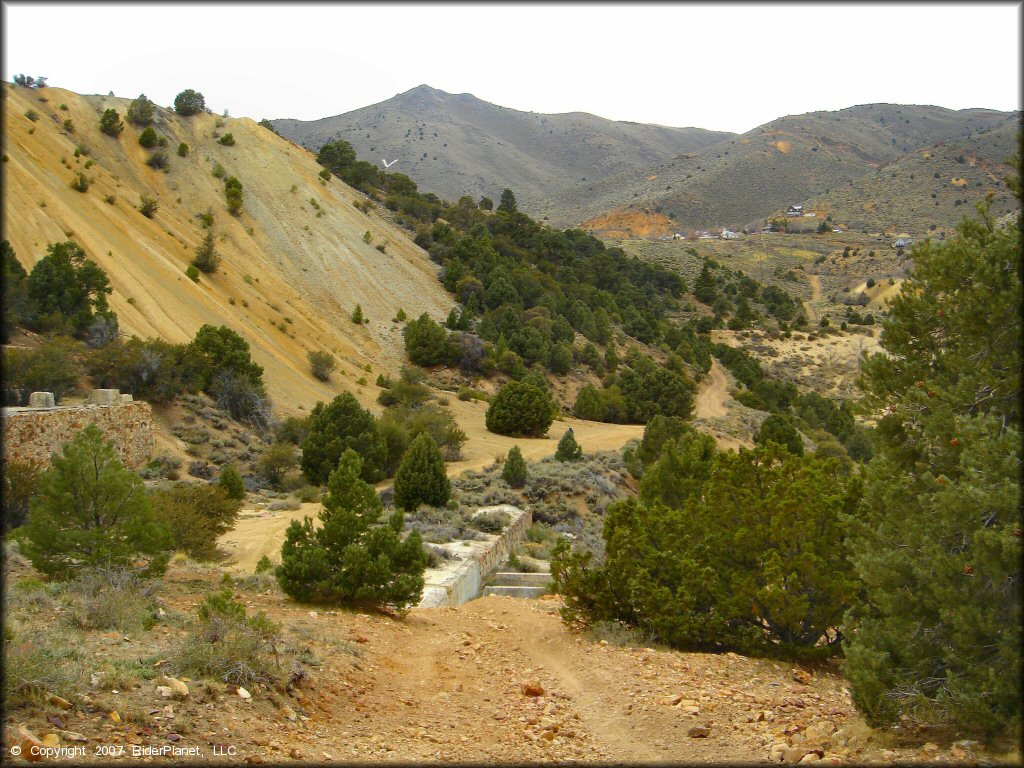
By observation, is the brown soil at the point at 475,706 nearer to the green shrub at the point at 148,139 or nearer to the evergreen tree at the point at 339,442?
the evergreen tree at the point at 339,442

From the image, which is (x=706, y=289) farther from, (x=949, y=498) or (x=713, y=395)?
(x=949, y=498)

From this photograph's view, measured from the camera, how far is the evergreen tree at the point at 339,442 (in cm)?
2464

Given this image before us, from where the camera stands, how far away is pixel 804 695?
8062 mm

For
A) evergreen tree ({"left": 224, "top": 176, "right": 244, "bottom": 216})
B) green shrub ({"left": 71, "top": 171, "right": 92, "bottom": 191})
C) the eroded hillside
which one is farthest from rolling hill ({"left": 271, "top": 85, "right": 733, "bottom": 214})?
green shrub ({"left": 71, "top": 171, "right": 92, "bottom": 191})

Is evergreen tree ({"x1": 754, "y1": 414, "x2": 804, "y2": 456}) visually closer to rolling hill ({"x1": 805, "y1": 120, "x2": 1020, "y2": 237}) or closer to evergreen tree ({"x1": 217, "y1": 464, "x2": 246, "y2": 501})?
evergreen tree ({"x1": 217, "y1": 464, "x2": 246, "y2": 501})

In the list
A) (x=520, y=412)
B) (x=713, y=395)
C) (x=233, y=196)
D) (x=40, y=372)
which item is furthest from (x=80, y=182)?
(x=713, y=395)

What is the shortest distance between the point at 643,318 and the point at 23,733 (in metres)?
57.3

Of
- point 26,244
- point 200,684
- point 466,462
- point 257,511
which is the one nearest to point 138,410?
point 257,511

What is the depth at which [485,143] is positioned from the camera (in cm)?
15125

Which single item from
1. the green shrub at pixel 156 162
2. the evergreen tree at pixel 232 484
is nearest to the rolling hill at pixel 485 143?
the green shrub at pixel 156 162

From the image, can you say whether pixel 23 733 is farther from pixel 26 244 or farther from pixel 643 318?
pixel 643 318

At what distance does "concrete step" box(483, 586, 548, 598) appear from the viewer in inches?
637

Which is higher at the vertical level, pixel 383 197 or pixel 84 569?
pixel 383 197

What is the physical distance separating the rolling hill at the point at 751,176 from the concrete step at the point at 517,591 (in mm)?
91982
